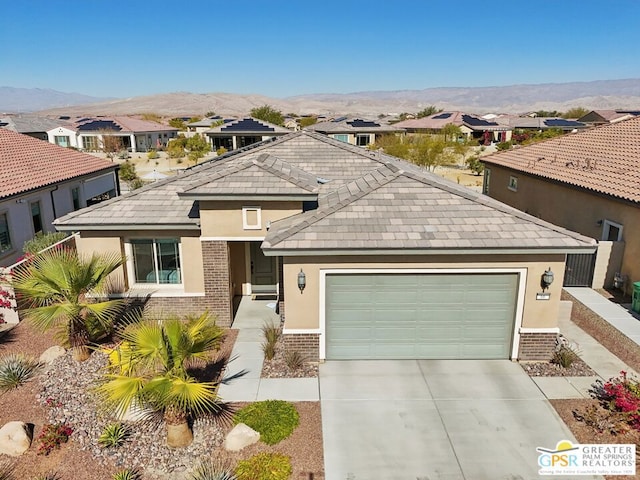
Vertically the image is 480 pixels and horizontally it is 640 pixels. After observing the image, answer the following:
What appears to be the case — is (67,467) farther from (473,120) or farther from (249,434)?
(473,120)

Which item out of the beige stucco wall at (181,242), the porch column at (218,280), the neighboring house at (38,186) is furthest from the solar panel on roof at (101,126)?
the porch column at (218,280)

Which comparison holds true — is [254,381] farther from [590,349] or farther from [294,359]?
[590,349]

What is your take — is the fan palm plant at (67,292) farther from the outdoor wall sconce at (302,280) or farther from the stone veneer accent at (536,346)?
the stone veneer accent at (536,346)

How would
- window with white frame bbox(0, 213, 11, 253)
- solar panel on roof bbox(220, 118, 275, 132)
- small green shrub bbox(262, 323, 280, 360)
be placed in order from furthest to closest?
solar panel on roof bbox(220, 118, 275, 132) < window with white frame bbox(0, 213, 11, 253) < small green shrub bbox(262, 323, 280, 360)

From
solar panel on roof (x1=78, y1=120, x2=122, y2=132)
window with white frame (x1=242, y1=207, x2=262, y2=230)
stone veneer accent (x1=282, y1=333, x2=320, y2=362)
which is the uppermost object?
solar panel on roof (x1=78, y1=120, x2=122, y2=132)

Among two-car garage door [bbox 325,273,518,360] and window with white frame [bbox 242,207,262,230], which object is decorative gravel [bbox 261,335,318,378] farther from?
window with white frame [bbox 242,207,262,230]

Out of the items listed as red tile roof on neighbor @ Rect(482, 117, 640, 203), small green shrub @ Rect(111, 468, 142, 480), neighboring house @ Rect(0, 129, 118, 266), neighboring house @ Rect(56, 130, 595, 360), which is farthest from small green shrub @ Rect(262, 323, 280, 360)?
neighboring house @ Rect(0, 129, 118, 266)

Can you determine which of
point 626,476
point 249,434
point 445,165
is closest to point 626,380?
point 626,476

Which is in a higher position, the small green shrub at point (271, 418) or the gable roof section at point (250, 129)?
the gable roof section at point (250, 129)
